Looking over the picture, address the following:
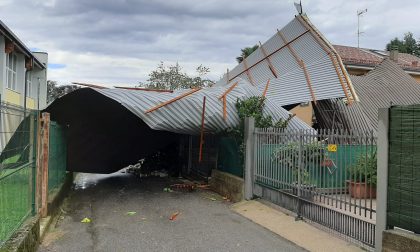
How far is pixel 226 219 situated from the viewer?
9562 millimetres

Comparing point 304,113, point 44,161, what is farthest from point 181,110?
point 304,113

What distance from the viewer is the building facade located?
22109mm

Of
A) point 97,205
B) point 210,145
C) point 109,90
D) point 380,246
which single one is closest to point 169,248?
point 380,246

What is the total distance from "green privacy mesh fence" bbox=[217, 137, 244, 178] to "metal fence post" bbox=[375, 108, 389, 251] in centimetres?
594

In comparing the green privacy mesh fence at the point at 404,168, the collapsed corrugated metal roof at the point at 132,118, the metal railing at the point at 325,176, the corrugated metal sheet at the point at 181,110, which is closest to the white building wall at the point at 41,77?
the collapsed corrugated metal roof at the point at 132,118

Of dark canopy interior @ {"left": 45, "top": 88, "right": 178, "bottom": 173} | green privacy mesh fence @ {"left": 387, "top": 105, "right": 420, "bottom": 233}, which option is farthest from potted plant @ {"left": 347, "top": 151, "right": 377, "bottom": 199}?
dark canopy interior @ {"left": 45, "top": 88, "right": 178, "bottom": 173}

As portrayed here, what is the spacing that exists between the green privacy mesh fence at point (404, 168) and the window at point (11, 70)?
23274 mm

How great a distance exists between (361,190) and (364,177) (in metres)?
0.22

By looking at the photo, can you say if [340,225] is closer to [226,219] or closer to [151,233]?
[226,219]

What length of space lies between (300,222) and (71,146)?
33.0ft

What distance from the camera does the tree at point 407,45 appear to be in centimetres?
5228

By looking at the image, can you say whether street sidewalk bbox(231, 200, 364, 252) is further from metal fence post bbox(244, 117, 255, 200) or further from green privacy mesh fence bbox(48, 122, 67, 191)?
green privacy mesh fence bbox(48, 122, 67, 191)

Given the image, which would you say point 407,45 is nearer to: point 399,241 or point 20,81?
point 20,81

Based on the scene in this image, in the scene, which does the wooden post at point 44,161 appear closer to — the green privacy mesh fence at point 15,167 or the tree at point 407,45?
the green privacy mesh fence at point 15,167
